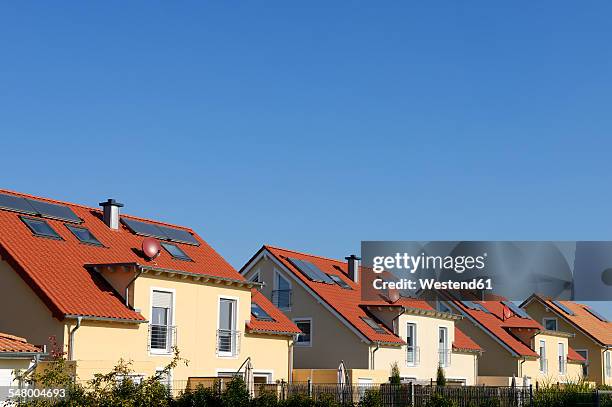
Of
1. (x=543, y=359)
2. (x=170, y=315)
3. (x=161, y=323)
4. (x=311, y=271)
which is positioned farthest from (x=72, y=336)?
(x=543, y=359)

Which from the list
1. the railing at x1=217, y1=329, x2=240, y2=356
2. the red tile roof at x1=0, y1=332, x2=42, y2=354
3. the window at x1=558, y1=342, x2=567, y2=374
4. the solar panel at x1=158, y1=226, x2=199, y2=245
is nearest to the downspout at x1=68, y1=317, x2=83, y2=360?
the red tile roof at x1=0, y1=332, x2=42, y2=354

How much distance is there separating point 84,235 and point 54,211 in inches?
54.2

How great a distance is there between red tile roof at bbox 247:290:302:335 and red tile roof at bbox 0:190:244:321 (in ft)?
7.61

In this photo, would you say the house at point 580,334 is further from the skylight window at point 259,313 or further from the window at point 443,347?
the skylight window at point 259,313

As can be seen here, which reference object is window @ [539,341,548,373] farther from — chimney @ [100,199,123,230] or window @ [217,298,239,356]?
chimney @ [100,199,123,230]

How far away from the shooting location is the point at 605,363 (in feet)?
211

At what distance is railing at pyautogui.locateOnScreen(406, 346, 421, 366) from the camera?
42.3 m

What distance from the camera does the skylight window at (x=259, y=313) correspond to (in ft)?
114

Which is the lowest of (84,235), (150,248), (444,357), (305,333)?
(444,357)

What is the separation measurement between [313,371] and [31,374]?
1613cm

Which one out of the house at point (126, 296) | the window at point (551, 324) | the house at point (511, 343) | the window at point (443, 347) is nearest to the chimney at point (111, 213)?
the house at point (126, 296)

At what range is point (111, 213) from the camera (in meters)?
32.5

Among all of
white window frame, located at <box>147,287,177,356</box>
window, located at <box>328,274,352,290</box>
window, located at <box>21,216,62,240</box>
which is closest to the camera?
window, located at <box>21,216,62,240</box>

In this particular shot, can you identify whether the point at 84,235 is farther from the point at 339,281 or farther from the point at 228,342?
the point at 339,281
